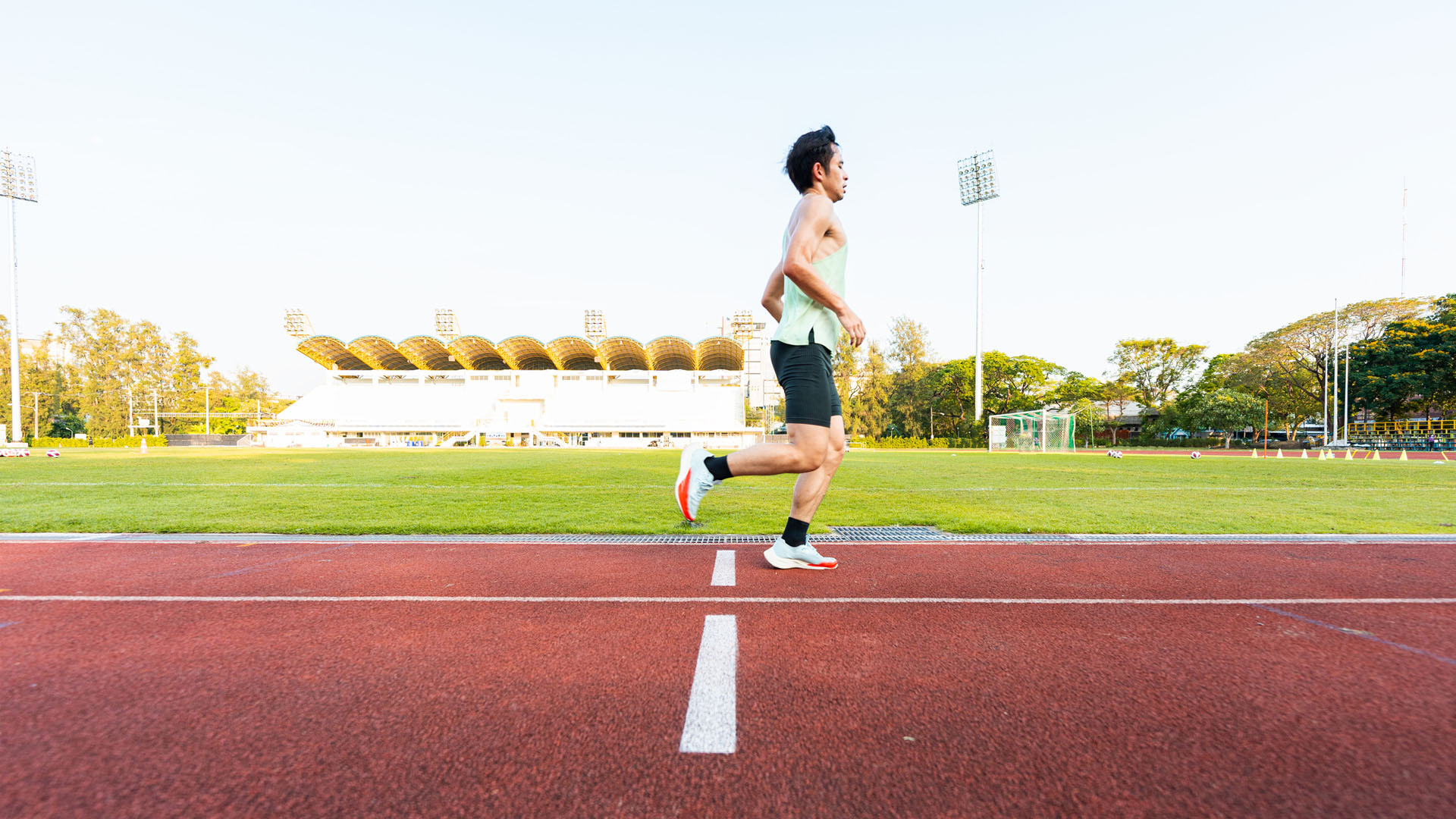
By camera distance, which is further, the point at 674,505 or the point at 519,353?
the point at 519,353

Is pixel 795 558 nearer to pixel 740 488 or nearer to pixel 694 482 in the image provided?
pixel 694 482

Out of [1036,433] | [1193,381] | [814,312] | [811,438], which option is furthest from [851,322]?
[1193,381]

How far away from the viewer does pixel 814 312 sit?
3.27 meters

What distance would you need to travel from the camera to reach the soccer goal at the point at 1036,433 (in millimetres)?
35812

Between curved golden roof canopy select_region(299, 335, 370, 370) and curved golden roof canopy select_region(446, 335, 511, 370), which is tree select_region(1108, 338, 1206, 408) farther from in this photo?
curved golden roof canopy select_region(299, 335, 370, 370)

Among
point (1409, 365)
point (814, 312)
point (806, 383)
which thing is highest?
point (1409, 365)

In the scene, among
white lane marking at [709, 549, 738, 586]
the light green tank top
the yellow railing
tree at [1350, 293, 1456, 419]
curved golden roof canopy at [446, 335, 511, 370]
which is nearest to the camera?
white lane marking at [709, 549, 738, 586]

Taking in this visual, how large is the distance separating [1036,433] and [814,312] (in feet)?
125

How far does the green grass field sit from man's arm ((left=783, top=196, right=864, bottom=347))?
2.13 m

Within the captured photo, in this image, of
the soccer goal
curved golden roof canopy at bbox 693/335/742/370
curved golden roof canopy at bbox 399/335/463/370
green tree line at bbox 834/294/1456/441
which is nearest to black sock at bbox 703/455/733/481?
the soccer goal

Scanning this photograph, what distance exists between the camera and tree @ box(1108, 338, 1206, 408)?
5212cm

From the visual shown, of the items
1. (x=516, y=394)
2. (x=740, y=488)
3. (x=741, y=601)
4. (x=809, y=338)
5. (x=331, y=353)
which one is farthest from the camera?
(x=331, y=353)

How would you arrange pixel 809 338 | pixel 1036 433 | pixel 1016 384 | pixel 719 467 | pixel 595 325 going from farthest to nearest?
pixel 595 325 < pixel 1016 384 < pixel 1036 433 < pixel 719 467 < pixel 809 338

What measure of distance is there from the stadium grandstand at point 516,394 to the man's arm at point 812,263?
56.9 m
